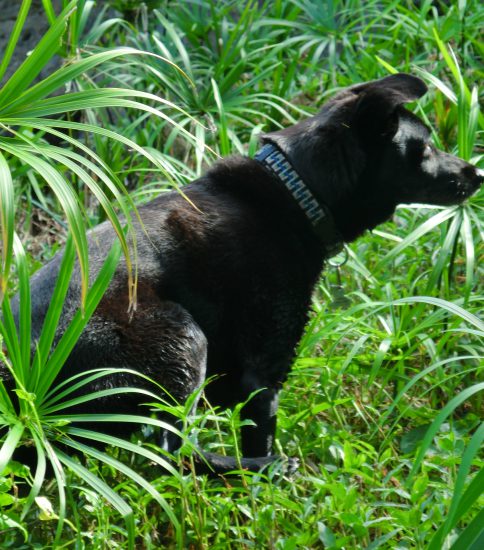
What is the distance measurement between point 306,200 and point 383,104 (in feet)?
1.50

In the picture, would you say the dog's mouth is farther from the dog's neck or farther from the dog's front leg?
the dog's front leg

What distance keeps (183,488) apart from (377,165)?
1.61 m

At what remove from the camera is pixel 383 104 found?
3.49m

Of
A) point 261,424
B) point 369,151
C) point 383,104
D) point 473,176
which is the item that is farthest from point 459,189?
point 261,424

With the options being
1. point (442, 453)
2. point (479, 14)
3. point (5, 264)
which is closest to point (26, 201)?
point (479, 14)

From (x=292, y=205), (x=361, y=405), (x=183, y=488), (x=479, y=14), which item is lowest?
(x=361, y=405)

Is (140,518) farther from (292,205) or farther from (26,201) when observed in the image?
(26,201)

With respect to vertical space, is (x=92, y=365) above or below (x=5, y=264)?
below

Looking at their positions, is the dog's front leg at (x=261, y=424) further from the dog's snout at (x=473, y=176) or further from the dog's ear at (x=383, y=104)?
the dog's snout at (x=473, y=176)

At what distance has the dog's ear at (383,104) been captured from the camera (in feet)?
11.4

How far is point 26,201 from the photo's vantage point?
5582 mm

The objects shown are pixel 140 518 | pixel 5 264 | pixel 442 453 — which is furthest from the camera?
pixel 442 453

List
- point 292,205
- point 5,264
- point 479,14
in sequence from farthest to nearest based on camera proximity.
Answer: point 479,14
point 292,205
point 5,264

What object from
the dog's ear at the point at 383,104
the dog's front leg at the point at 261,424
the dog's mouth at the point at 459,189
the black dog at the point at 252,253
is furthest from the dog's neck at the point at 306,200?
the dog's front leg at the point at 261,424
